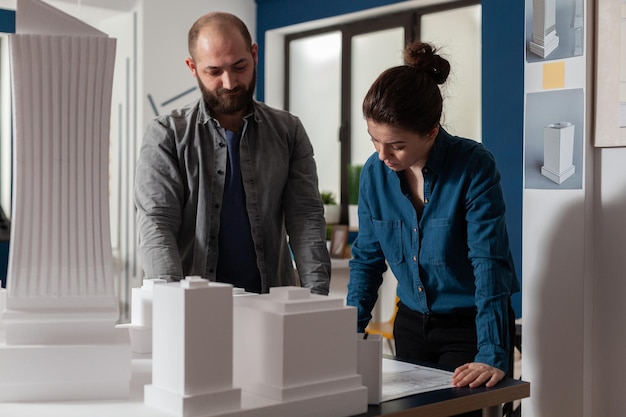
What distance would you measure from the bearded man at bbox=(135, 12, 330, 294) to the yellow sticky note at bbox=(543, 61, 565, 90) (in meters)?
0.99

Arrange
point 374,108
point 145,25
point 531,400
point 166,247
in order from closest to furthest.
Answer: point 374,108, point 166,247, point 531,400, point 145,25

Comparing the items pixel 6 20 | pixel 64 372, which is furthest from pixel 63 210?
pixel 6 20

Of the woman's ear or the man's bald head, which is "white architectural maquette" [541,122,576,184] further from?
the man's bald head

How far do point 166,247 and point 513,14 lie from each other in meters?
3.01

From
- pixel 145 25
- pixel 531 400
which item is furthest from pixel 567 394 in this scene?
pixel 145 25

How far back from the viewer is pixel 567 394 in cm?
286

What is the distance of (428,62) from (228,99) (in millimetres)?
582

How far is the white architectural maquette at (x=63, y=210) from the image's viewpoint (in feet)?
4.88

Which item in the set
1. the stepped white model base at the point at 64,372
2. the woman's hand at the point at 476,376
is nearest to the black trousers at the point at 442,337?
the woman's hand at the point at 476,376

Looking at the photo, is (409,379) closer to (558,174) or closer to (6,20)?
(558,174)

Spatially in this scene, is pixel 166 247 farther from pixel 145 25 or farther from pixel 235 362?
pixel 145 25

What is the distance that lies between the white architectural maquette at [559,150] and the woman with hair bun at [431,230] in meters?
0.91

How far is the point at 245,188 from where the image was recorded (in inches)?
94.3

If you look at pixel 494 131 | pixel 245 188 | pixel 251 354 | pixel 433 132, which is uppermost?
pixel 494 131
